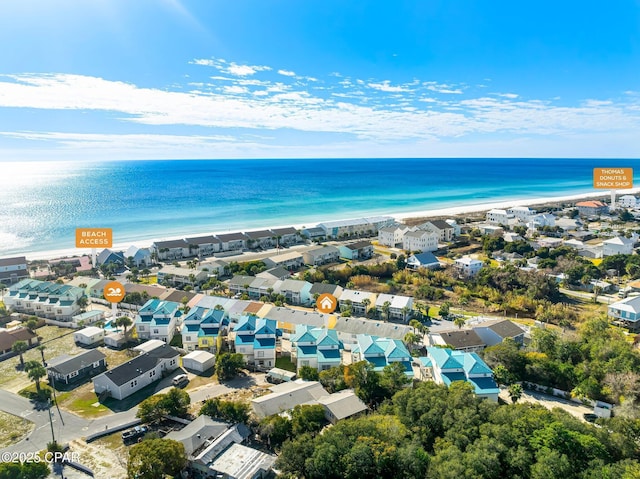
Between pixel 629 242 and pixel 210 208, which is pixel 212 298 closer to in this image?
pixel 629 242

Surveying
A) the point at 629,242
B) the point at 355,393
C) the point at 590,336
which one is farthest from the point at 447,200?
the point at 355,393

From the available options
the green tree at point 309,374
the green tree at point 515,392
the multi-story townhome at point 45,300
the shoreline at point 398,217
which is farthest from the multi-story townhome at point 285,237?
the green tree at point 515,392

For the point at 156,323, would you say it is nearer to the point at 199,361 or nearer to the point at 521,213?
the point at 199,361

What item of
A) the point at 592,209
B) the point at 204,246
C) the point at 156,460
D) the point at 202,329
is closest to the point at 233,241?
the point at 204,246

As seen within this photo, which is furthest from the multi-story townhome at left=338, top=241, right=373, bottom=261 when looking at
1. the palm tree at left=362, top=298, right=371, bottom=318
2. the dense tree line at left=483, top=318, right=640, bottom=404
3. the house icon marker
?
the dense tree line at left=483, top=318, right=640, bottom=404

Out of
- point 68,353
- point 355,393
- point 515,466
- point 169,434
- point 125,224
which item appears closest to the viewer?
point 515,466

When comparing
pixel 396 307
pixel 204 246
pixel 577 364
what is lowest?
pixel 577 364
